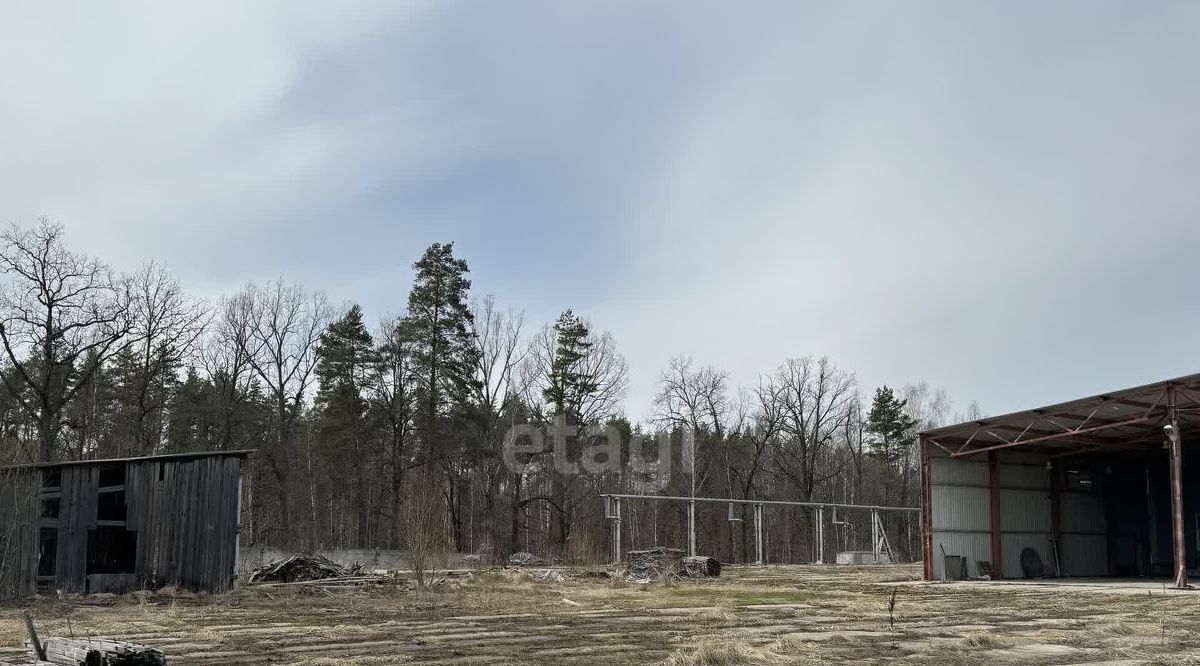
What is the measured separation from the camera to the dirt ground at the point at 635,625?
11.4 m

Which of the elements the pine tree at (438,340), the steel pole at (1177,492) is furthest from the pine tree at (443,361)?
the steel pole at (1177,492)

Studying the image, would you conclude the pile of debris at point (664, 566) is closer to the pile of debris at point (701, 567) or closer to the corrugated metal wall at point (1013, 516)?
the pile of debris at point (701, 567)

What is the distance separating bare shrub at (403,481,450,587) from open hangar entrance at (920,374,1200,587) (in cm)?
1529

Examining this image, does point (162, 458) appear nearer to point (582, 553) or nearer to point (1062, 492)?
point (582, 553)

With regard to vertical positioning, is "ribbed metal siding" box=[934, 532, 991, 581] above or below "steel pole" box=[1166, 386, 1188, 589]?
below

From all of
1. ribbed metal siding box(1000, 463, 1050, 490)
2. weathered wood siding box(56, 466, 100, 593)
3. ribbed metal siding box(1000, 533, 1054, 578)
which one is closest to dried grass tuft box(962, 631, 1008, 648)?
weathered wood siding box(56, 466, 100, 593)

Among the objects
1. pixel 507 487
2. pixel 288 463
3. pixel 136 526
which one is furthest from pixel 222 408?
pixel 136 526

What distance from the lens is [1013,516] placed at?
106 ft

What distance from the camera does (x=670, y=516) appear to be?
56.3m

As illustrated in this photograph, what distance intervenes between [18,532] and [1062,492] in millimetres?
31812

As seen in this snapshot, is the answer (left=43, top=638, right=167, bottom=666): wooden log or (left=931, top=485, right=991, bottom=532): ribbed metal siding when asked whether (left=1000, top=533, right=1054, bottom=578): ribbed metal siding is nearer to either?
(left=931, top=485, right=991, bottom=532): ribbed metal siding

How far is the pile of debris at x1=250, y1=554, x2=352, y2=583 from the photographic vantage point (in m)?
26.0

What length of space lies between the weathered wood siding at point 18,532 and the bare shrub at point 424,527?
27.3ft

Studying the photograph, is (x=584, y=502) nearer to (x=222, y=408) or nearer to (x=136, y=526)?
(x=222, y=408)
